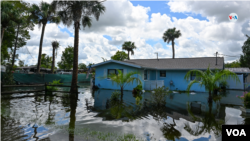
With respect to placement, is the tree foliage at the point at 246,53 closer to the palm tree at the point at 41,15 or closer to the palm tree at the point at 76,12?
the palm tree at the point at 76,12

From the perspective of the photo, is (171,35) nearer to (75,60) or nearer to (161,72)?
(161,72)

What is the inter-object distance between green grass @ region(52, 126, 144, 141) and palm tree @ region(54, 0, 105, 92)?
25.6ft

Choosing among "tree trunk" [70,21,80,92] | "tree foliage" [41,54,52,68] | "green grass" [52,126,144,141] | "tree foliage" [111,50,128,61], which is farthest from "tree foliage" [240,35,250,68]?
"tree foliage" [41,54,52,68]

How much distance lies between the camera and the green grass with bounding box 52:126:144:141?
4.36 meters

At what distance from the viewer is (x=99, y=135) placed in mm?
4613

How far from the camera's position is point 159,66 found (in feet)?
63.3

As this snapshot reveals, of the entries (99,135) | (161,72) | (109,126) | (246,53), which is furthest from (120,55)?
(99,135)

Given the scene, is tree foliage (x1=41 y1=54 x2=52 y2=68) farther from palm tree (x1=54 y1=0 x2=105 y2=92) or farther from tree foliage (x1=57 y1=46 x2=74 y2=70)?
palm tree (x1=54 y1=0 x2=105 y2=92)

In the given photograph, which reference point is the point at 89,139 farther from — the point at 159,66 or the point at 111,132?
the point at 159,66

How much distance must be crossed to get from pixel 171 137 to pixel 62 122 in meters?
3.71

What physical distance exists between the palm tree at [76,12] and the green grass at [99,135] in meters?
7.80

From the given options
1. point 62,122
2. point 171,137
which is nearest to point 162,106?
point 171,137

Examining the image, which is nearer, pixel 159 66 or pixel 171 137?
pixel 171 137

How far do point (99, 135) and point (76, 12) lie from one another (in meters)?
10.5
